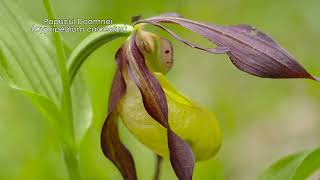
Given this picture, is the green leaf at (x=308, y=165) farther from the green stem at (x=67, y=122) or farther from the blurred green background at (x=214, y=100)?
the green stem at (x=67, y=122)

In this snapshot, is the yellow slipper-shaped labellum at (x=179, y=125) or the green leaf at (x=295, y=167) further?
the yellow slipper-shaped labellum at (x=179, y=125)

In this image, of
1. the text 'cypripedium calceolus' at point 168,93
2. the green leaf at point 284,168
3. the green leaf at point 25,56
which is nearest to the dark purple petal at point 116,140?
the text 'cypripedium calceolus' at point 168,93

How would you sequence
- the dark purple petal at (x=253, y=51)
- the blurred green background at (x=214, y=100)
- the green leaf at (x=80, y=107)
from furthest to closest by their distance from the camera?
the blurred green background at (x=214, y=100), the green leaf at (x=80, y=107), the dark purple petal at (x=253, y=51)

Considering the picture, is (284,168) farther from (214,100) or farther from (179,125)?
(214,100)

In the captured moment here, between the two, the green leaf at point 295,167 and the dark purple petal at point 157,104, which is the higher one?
the dark purple petal at point 157,104

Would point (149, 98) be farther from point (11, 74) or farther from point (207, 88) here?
point (207, 88)

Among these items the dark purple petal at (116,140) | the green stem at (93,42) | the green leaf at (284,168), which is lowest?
the green leaf at (284,168)

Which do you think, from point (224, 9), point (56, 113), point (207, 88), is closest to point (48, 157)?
point (56, 113)
